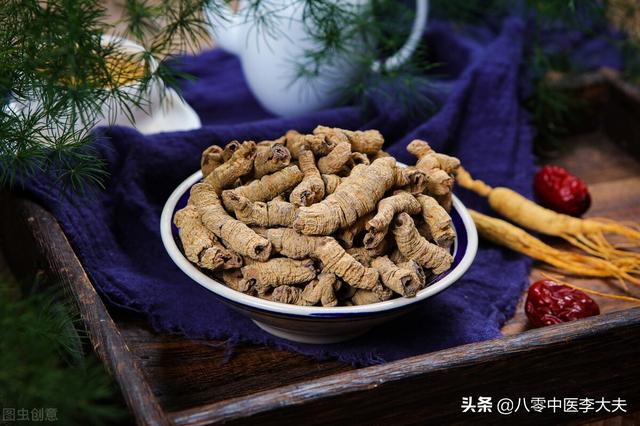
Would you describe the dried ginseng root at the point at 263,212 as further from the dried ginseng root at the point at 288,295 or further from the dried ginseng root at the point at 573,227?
the dried ginseng root at the point at 573,227

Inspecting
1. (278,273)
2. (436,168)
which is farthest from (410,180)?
(278,273)

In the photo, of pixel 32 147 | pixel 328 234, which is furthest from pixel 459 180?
pixel 32 147

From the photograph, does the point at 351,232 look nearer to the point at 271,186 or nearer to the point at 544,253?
the point at 271,186

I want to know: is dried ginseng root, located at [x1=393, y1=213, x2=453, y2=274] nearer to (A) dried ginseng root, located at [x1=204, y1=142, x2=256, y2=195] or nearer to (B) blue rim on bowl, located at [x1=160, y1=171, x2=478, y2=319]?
(B) blue rim on bowl, located at [x1=160, y1=171, x2=478, y2=319]

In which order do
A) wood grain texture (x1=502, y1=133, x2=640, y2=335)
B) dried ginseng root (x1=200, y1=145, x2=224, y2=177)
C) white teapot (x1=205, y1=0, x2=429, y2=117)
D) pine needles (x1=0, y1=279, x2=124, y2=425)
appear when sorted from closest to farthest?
pine needles (x1=0, y1=279, x2=124, y2=425), dried ginseng root (x1=200, y1=145, x2=224, y2=177), wood grain texture (x1=502, y1=133, x2=640, y2=335), white teapot (x1=205, y1=0, x2=429, y2=117)

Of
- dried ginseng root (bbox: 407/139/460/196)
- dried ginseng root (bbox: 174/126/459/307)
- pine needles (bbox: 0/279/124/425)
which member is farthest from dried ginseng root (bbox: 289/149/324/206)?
pine needles (bbox: 0/279/124/425)

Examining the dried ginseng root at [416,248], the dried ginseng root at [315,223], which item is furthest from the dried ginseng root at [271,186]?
the dried ginseng root at [416,248]
